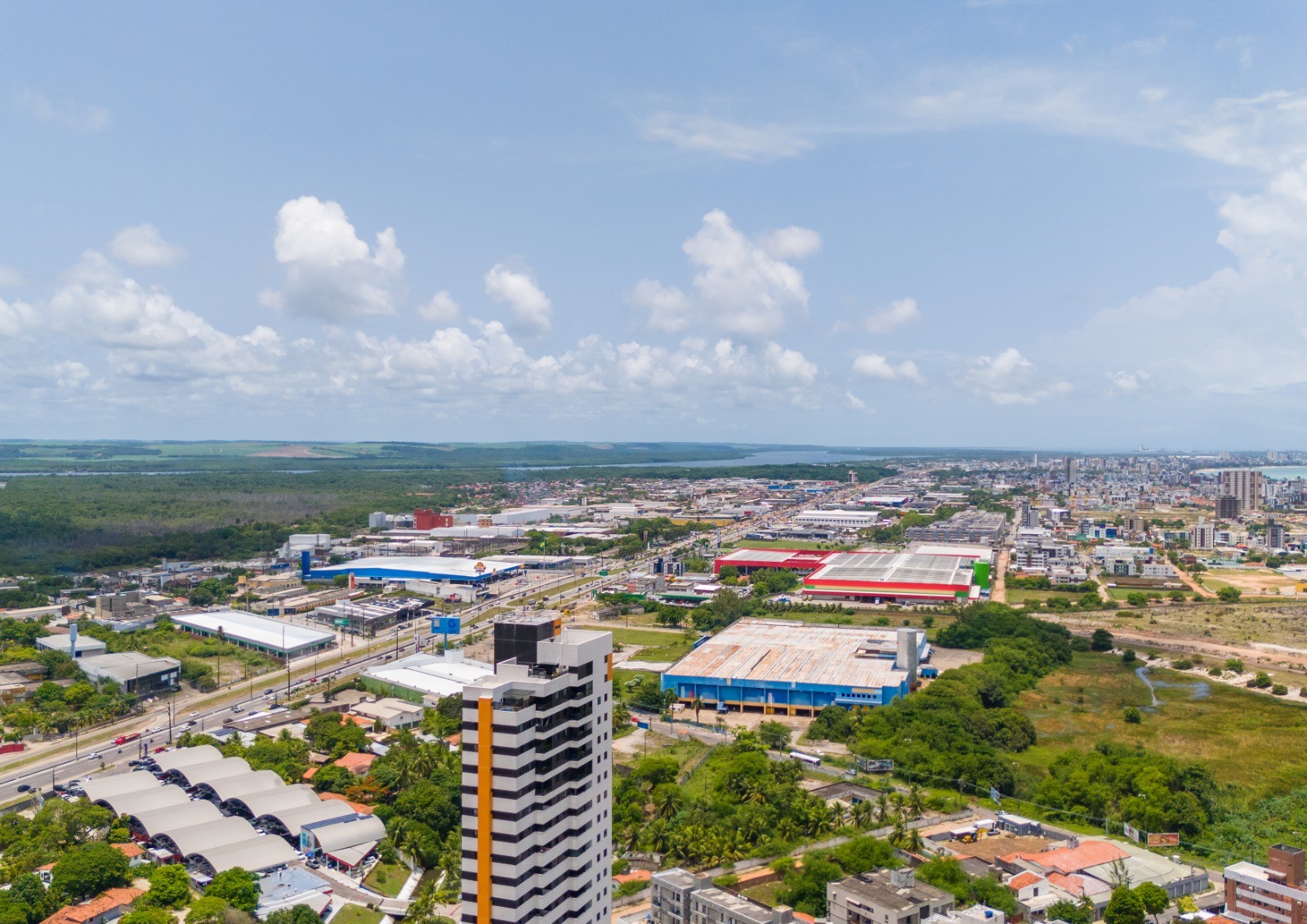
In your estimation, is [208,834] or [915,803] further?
[915,803]

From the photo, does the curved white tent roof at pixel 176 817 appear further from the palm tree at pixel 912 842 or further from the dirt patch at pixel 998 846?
the dirt patch at pixel 998 846

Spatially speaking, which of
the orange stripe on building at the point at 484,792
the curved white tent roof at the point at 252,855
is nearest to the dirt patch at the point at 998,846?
the orange stripe on building at the point at 484,792

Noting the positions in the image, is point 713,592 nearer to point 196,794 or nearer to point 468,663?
point 468,663

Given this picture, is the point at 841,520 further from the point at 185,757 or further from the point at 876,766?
the point at 185,757

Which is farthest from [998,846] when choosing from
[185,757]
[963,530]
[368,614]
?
[963,530]

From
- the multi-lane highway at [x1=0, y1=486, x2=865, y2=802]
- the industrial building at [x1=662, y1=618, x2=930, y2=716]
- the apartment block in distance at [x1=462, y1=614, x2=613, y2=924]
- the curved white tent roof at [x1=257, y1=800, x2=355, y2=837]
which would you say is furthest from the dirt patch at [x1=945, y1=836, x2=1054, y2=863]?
the multi-lane highway at [x1=0, y1=486, x2=865, y2=802]

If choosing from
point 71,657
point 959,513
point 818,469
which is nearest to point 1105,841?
point 71,657
